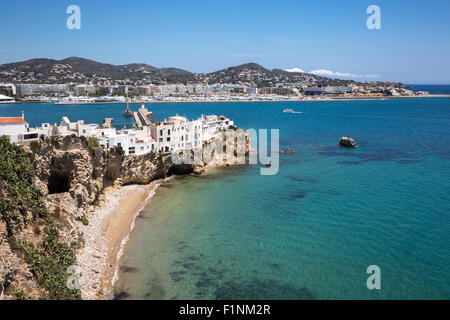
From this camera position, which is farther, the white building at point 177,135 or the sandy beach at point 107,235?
the white building at point 177,135

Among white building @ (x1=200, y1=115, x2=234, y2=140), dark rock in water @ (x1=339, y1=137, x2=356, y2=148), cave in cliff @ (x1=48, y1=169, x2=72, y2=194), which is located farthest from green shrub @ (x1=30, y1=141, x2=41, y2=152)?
dark rock in water @ (x1=339, y1=137, x2=356, y2=148)

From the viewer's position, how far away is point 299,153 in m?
52.8

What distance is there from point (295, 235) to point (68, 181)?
19147 mm

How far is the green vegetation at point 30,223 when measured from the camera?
52.4 feet

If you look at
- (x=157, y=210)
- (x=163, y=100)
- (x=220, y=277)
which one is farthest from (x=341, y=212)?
(x=163, y=100)

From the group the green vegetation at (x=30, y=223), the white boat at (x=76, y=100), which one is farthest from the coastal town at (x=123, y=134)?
the white boat at (x=76, y=100)

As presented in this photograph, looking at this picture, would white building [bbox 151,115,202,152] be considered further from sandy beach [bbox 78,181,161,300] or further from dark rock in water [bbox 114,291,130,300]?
dark rock in water [bbox 114,291,130,300]

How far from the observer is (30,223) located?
58.2ft

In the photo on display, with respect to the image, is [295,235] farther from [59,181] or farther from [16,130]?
A: [16,130]

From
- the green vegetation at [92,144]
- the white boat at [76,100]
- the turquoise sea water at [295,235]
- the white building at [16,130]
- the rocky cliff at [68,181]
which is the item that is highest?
the white boat at [76,100]

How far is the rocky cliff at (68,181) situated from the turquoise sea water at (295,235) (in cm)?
296

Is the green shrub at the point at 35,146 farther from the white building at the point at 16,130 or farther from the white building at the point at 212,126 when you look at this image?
the white building at the point at 212,126
